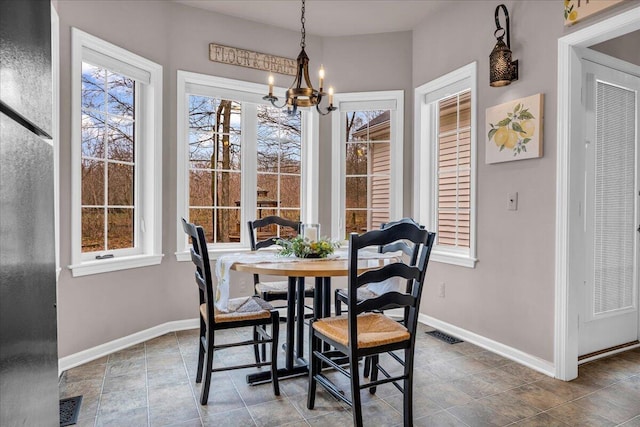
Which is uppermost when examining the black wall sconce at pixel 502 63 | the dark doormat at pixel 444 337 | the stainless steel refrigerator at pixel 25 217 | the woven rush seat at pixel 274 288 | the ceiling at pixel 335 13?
the ceiling at pixel 335 13

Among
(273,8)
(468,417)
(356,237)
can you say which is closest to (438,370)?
(468,417)

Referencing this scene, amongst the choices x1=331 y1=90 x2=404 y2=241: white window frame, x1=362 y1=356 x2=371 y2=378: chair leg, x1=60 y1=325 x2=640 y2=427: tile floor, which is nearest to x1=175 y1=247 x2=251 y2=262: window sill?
x1=60 y1=325 x2=640 y2=427: tile floor

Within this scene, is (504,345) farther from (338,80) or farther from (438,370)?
(338,80)

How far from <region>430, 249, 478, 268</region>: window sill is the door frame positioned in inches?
29.8

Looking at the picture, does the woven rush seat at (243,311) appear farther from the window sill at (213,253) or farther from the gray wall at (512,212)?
the gray wall at (512,212)

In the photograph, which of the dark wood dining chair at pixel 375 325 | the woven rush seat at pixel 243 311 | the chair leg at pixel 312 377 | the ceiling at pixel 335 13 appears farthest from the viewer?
the ceiling at pixel 335 13

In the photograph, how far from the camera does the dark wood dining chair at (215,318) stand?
223 centimetres

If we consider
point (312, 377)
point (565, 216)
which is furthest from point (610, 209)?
point (312, 377)

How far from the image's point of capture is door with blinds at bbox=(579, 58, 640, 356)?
113 inches

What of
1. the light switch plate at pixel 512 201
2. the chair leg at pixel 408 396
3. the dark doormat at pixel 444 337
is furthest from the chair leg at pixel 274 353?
the light switch plate at pixel 512 201

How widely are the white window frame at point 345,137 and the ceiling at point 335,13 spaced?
2.05 feet

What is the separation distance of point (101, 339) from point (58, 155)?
135cm

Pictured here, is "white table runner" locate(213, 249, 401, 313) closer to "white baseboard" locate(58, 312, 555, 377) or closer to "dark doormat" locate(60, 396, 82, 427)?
"dark doormat" locate(60, 396, 82, 427)

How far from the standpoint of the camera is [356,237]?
6.04 ft
